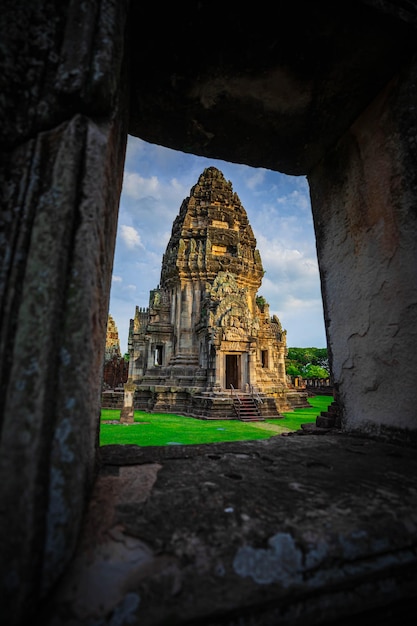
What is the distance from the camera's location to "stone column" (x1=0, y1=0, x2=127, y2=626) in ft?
2.11

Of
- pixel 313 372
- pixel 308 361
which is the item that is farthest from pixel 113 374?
pixel 308 361

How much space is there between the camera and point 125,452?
1.49 m

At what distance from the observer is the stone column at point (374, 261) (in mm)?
1600

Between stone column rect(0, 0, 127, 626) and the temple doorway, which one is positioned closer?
stone column rect(0, 0, 127, 626)

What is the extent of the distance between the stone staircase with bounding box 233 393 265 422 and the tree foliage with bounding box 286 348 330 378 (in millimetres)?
21912

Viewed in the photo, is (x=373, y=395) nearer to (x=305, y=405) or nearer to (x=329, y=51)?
(x=329, y=51)

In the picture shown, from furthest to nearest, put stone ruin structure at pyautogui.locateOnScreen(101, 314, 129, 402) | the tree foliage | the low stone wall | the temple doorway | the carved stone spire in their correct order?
the tree foliage
the temple doorway
the carved stone spire
stone ruin structure at pyautogui.locateOnScreen(101, 314, 129, 402)
the low stone wall

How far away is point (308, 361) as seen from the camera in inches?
1512

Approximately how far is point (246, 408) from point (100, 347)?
11.3m

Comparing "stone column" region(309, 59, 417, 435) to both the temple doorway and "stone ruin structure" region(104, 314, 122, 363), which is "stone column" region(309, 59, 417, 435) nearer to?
the temple doorway

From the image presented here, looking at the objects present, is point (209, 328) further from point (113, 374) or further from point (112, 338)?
point (112, 338)

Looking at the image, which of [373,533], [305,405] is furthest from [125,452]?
[305,405]

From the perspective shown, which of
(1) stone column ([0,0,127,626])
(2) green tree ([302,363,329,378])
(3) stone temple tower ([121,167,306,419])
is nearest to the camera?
(1) stone column ([0,0,127,626])

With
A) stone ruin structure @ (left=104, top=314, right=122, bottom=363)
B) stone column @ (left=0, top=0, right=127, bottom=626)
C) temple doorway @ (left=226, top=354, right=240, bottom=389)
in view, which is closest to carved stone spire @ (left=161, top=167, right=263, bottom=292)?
temple doorway @ (left=226, top=354, right=240, bottom=389)
